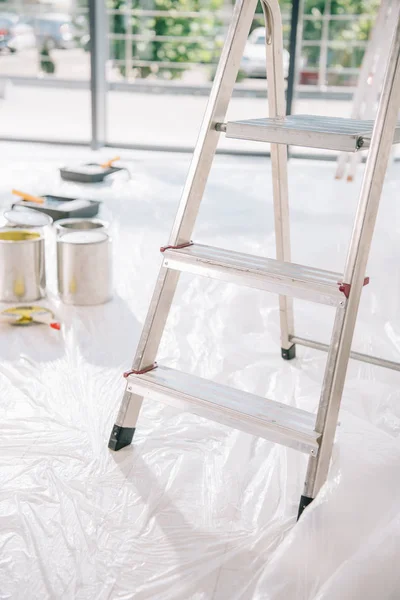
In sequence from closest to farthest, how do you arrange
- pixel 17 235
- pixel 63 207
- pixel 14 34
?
pixel 17 235
pixel 63 207
pixel 14 34

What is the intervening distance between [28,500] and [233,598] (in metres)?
0.53

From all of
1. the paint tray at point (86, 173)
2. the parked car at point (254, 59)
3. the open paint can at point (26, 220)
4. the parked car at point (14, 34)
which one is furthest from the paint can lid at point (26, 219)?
the parked car at point (14, 34)

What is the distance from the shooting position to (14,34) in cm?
627

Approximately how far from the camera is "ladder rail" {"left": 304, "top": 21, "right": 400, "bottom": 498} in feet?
4.70

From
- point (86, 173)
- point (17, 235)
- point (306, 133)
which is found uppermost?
point (306, 133)

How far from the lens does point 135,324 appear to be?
8.71ft

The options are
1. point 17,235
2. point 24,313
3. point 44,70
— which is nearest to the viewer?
point 24,313

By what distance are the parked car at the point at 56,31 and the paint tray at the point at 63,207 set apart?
278cm

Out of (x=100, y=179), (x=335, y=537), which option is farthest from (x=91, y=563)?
(x=100, y=179)

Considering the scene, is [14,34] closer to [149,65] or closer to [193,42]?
[149,65]

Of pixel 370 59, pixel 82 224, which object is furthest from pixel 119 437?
pixel 370 59

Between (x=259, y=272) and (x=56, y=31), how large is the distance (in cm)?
527

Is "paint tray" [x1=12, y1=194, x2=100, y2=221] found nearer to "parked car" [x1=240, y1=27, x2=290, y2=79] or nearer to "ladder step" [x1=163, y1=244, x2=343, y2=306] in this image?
"ladder step" [x1=163, y1=244, x2=343, y2=306]

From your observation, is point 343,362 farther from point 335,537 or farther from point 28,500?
point 28,500
